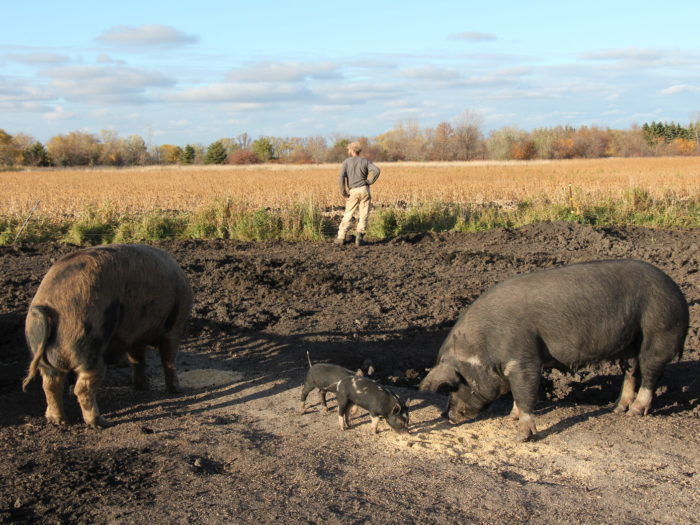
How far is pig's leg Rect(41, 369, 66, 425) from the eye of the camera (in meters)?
5.05

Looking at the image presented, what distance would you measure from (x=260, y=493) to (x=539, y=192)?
72.8ft

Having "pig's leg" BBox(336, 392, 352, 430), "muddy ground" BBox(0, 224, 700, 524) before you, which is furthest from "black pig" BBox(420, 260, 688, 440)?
"pig's leg" BBox(336, 392, 352, 430)

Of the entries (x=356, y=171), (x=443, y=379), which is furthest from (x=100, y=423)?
(x=356, y=171)

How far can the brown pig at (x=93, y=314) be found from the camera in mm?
4906

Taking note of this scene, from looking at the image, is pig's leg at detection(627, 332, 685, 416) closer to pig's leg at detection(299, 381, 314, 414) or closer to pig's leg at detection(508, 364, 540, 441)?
pig's leg at detection(508, 364, 540, 441)

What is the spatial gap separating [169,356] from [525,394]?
3.15 metres

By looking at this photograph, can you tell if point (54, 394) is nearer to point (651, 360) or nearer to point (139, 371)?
point (139, 371)

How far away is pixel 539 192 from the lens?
24.7 meters

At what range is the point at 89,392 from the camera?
5125 millimetres

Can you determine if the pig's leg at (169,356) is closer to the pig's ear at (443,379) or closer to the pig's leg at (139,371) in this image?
the pig's leg at (139,371)

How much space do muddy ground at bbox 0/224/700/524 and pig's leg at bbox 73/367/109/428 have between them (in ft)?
Result: 0.33

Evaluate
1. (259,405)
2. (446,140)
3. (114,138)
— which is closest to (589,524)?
(259,405)

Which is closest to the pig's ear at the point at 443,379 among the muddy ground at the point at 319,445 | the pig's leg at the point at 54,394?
the muddy ground at the point at 319,445

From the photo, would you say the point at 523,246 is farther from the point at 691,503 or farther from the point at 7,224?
the point at 7,224
